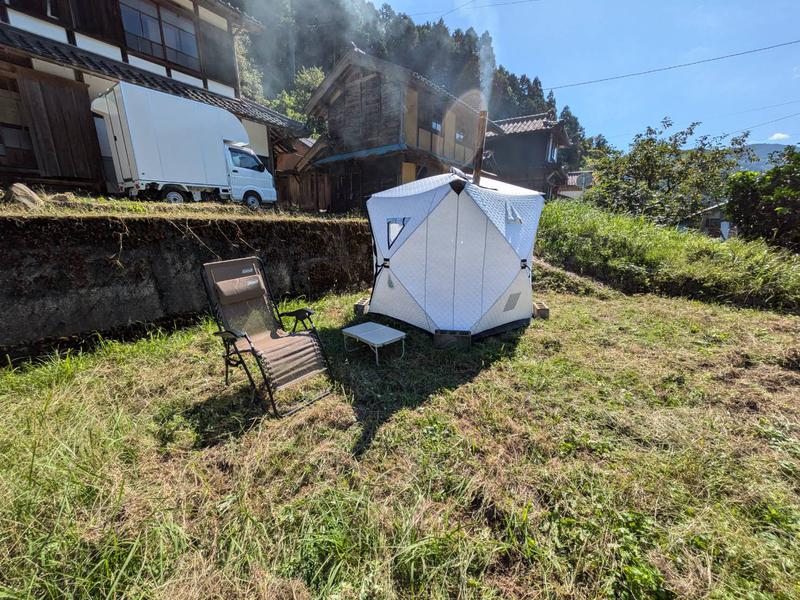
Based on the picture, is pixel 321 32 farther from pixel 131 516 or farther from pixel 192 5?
pixel 131 516

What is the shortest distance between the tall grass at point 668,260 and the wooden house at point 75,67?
1248 cm

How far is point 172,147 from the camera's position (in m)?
7.72

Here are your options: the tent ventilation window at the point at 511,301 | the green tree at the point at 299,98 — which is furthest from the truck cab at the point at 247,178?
the green tree at the point at 299,98

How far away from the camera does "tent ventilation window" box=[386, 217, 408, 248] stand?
5175mm

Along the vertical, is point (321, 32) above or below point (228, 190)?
above

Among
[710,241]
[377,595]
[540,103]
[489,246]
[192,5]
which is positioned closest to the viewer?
[377,595]

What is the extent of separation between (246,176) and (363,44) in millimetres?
34186

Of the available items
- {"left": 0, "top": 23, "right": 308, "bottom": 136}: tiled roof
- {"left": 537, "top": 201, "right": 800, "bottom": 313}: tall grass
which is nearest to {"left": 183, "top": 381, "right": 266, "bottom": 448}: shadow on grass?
{"left": 537, "top": 201, "right": 800, "bottom": 313}: tall grass

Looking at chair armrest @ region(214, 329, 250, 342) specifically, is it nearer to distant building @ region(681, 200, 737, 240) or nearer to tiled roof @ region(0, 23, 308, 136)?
tiled roof @ region(0, 23, 308, 136)

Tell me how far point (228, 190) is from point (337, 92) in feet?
28.6

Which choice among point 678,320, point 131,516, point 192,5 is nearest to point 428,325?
point 131,516

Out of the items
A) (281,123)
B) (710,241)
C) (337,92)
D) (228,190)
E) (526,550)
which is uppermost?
(337,92)

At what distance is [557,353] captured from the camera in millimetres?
4512

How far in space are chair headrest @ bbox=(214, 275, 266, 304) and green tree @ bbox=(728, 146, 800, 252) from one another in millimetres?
12822
